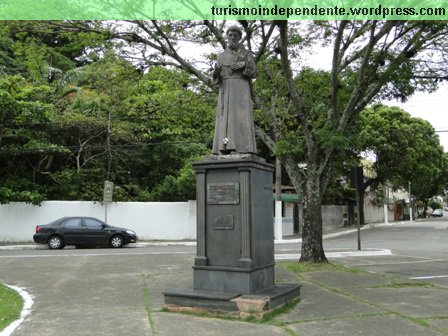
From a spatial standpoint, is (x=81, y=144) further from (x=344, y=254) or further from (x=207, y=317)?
(x=207, y=317)

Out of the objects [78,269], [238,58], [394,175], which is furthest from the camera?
[394,175]

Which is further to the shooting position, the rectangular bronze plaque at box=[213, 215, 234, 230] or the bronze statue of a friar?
the bronze statue of a friar

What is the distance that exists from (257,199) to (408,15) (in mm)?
6210

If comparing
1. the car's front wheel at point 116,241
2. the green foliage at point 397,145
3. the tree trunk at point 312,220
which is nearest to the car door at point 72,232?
the car's front wheel at point 116,241

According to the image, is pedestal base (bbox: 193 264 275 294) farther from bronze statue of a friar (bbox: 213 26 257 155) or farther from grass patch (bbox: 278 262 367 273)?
grass patch (bbox: 278 262 367 273)

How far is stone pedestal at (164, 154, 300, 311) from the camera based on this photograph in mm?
6863

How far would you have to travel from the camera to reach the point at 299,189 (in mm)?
12445

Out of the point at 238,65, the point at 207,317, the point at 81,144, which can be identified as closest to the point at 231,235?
the point at 207,317

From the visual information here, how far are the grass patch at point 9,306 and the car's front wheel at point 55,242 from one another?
37.8 feet

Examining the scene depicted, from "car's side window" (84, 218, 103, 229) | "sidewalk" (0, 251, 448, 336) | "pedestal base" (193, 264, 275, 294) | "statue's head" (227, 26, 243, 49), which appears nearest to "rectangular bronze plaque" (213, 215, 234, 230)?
"pedestal base" (193, 264, 275, 294)

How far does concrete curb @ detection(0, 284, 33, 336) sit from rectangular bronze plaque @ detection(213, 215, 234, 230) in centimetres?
295

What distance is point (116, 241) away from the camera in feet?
68.7

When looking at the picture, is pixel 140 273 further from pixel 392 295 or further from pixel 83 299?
pixel 392 295

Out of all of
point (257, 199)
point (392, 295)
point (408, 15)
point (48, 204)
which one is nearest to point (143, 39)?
point (408, 15)
